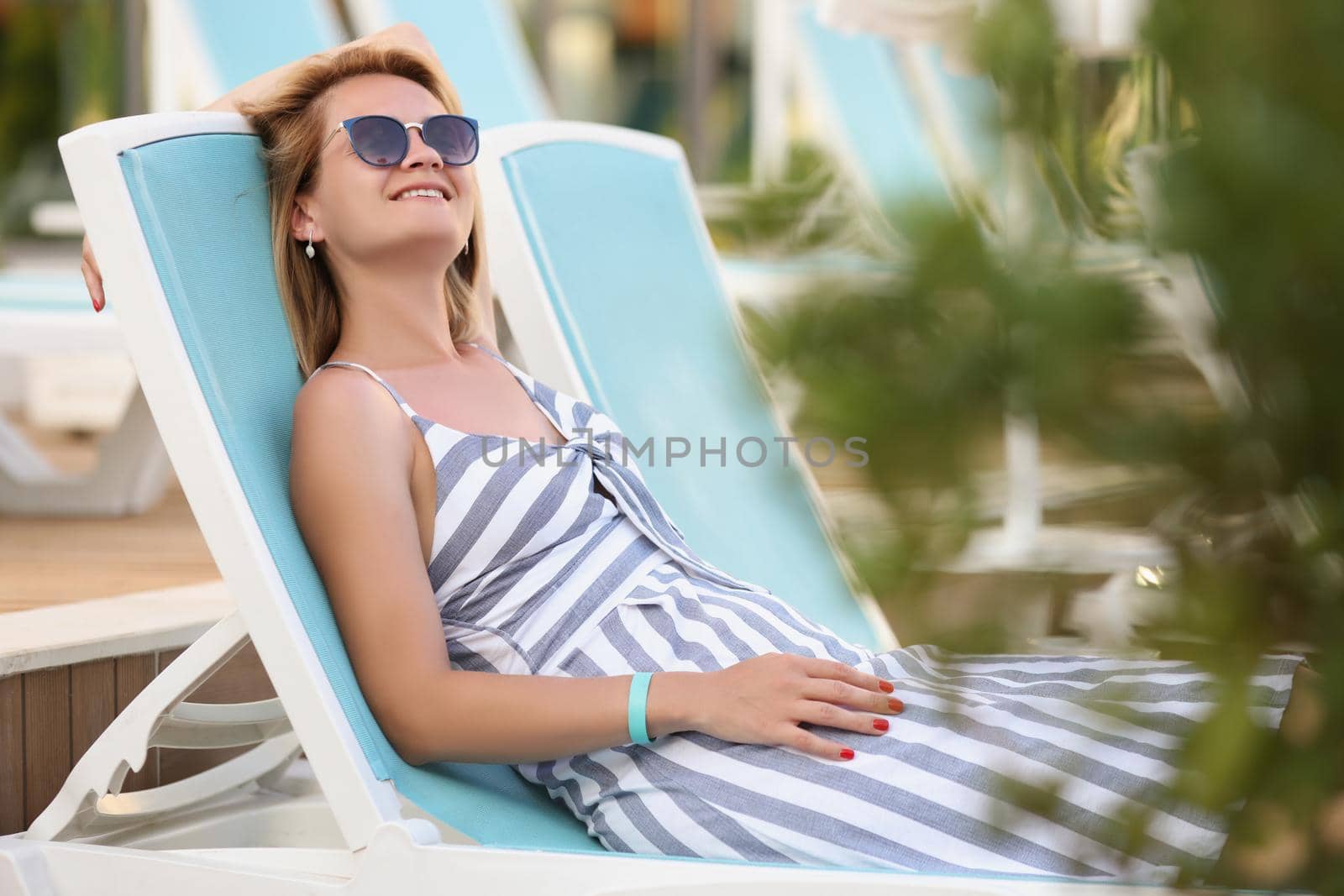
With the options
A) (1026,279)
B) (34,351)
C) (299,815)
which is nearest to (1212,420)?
(1026,279)

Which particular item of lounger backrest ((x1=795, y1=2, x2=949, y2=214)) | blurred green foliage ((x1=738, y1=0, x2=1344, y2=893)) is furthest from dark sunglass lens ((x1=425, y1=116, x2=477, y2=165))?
lounger backrest ((x1=795, y1=2, x2=949, y2=214))

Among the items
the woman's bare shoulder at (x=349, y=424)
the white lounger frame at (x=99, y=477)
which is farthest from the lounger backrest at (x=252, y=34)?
the woman's bare shoulder at (x=349, y=424)

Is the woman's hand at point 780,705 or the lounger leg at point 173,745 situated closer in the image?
the woman's hand at point 780,705

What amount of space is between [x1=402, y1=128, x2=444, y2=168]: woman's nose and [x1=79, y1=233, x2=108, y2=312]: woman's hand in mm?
366

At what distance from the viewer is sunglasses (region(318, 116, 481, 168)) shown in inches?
69.3

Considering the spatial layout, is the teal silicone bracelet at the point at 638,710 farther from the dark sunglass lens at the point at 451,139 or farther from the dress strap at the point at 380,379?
the dark sunglass lens at the point at 451,139

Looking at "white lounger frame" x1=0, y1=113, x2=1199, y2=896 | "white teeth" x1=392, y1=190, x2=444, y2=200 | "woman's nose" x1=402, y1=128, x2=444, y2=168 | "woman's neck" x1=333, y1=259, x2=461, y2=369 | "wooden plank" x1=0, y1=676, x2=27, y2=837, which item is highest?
"woman's nose" x1=402, y1=128, x2=444, y2=168

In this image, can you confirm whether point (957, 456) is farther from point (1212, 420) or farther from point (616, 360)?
point (616, 360)

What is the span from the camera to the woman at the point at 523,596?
4.99 ft

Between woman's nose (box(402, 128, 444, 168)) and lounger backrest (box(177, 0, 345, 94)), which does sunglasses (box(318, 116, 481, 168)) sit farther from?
lounger backrest (box(177, 0, 345, 94))

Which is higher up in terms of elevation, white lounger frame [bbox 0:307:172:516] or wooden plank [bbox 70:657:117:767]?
wooden plank [bbox 70:657:117:767]

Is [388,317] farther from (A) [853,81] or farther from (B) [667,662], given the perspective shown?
(A) [853,81]

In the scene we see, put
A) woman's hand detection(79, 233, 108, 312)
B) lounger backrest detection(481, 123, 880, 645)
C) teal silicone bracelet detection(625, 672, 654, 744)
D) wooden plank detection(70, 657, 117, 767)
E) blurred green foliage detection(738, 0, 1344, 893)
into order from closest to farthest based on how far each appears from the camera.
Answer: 1. blurred green foliage detection(738, 0, 1344, 893)
2. teal silicone bracelet detection(625, 672, 654, 744)
3. woman's hand detection(79, 233, 108, 312)
4. wooden plank detection(70, 657, 117, 767)
5. lounger backrest detection(481, 123, 880, 645)

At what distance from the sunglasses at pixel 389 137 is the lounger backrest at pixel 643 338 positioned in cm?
58
